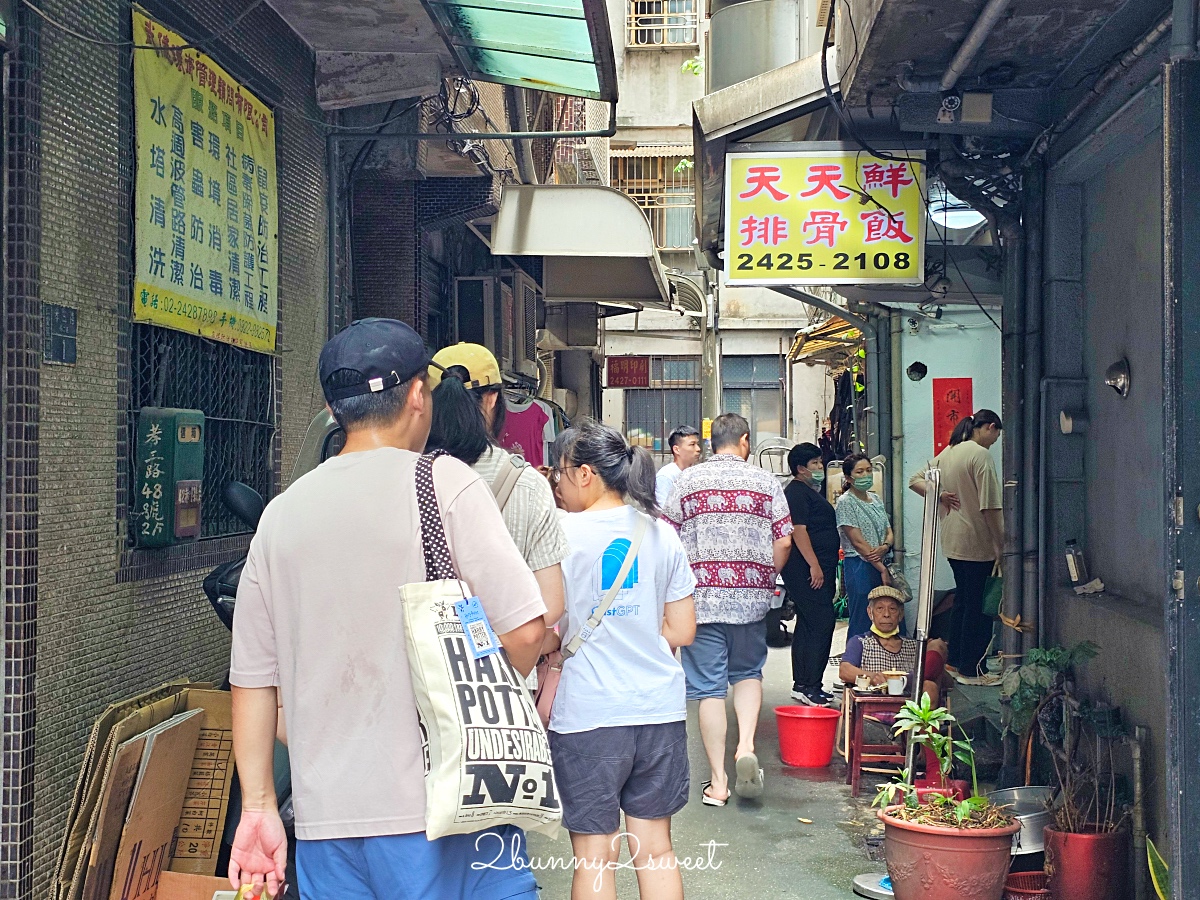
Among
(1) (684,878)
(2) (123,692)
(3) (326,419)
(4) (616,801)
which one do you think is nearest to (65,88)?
(3) (326,419)

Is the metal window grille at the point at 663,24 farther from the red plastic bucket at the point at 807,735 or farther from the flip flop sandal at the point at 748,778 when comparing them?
the flip flop sandal at the point at 748,778

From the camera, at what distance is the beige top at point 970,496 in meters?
9.27

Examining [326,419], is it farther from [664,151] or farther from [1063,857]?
[664,151]

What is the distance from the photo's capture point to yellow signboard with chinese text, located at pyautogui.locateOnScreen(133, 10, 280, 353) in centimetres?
519

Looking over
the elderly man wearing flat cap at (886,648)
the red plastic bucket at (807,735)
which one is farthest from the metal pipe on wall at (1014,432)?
the red plastic bucket at (807,735)

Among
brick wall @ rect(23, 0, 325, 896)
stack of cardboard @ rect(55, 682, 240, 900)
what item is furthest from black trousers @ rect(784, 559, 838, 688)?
stack of cardboard @ rect(55, 682, 240, 900)

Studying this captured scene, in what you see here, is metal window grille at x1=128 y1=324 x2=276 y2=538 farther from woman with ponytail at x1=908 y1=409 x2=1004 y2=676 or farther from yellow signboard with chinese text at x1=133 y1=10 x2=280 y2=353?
woman with ponytail at x1=908 y1=409 x2=1004 y2=676

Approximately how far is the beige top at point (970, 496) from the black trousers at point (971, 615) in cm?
8

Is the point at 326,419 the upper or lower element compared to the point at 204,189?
lower

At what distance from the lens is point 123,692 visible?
4.94m

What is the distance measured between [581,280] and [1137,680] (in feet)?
28.8

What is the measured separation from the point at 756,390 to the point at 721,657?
2316 cm

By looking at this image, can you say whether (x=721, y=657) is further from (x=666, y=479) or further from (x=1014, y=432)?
(x=666, y=479)

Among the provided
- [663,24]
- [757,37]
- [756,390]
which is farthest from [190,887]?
[663,24]
